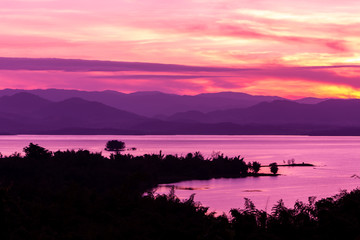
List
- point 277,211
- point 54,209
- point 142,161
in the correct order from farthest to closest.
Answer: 1. point 142,161
2. point 54,209
3. point 277,211

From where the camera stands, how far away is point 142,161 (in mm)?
129375

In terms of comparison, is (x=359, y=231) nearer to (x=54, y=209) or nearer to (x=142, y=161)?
(x=54, y=209)

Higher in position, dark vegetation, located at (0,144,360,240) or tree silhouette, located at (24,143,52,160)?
tree silhouette, located at (24,143,52,160)

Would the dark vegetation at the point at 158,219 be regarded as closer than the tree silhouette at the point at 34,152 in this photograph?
Yes

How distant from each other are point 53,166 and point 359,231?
84.8 m

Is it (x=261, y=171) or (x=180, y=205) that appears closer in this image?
(x=180, y=205)

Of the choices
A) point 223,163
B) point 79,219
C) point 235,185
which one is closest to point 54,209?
point 79,219

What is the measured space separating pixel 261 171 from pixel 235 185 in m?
27.6

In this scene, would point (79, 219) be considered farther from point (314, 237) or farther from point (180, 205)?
point (314, 237)

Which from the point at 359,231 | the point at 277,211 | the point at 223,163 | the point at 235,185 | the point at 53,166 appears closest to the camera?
Answer: the point at 359,231

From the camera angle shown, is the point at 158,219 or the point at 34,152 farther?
the point at 34,152

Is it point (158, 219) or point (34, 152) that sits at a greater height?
point (34, 152)

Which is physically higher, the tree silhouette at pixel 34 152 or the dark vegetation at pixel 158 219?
the tree silhouette at pixel 34 152

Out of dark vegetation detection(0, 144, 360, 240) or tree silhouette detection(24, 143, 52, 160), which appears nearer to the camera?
dark vegetation detection(0, 144, 360, 240)
